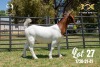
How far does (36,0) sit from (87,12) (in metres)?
9.61

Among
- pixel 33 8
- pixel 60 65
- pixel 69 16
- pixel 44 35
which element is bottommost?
pixel 60 65

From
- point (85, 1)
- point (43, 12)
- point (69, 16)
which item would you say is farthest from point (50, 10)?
point (69, 16)

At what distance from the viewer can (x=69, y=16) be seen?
1033 centimetres

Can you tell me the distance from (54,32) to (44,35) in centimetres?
40

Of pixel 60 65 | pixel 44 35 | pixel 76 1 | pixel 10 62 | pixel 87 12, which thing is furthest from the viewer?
pixel 87 12

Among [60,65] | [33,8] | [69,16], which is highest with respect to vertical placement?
[33,8]

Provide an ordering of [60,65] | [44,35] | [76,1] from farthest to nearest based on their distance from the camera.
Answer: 1. [76,1]
2. [44,35]
3. [60,65]

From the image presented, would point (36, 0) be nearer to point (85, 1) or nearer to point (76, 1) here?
point (76, 1)

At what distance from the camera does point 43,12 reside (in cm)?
2822

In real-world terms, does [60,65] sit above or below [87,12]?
below

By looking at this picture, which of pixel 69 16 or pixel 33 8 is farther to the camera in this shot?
pixel 33 8

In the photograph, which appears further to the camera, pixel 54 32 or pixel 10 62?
pixel 54 32

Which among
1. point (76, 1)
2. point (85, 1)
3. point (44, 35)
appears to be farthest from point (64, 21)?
point (85, 1)

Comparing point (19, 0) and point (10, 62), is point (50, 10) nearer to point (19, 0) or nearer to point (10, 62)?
point (19, 0)
